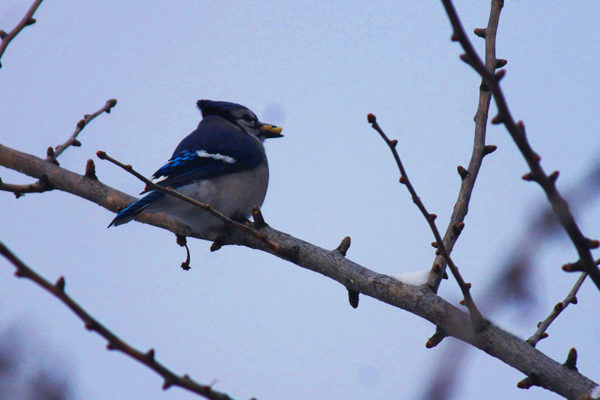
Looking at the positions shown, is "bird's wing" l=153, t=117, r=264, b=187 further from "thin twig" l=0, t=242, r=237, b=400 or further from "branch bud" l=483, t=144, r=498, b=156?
→ "thin twig" l=0, t=242, r=237, b=400

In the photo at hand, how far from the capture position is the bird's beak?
21.8 ft

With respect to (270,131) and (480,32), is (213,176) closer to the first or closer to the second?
(270,131)

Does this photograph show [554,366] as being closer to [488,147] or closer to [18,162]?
[488,147]

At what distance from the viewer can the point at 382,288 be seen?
Result: 330 cm

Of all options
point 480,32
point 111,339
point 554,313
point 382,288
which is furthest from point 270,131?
point 111,339

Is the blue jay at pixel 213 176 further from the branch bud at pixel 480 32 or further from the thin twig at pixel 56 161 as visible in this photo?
the branch bud at pixel 480 32

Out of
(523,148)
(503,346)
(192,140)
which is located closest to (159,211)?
(192,140)

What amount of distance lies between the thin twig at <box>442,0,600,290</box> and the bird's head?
16.2 ft

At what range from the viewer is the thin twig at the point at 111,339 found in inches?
55.6

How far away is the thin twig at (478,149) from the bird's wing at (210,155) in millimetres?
2172

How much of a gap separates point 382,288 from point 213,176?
2252 mm

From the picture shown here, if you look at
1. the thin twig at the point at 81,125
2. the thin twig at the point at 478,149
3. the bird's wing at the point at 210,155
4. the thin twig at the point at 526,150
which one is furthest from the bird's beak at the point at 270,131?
the thin twig at the point at 526,150

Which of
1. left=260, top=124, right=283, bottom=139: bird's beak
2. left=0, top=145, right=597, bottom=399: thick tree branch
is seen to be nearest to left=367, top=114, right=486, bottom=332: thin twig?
left=0, top=145, right=597, bottom=399: thick tree branch

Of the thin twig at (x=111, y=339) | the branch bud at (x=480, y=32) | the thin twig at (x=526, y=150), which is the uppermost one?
the branch bud at (x=480, y=32)
